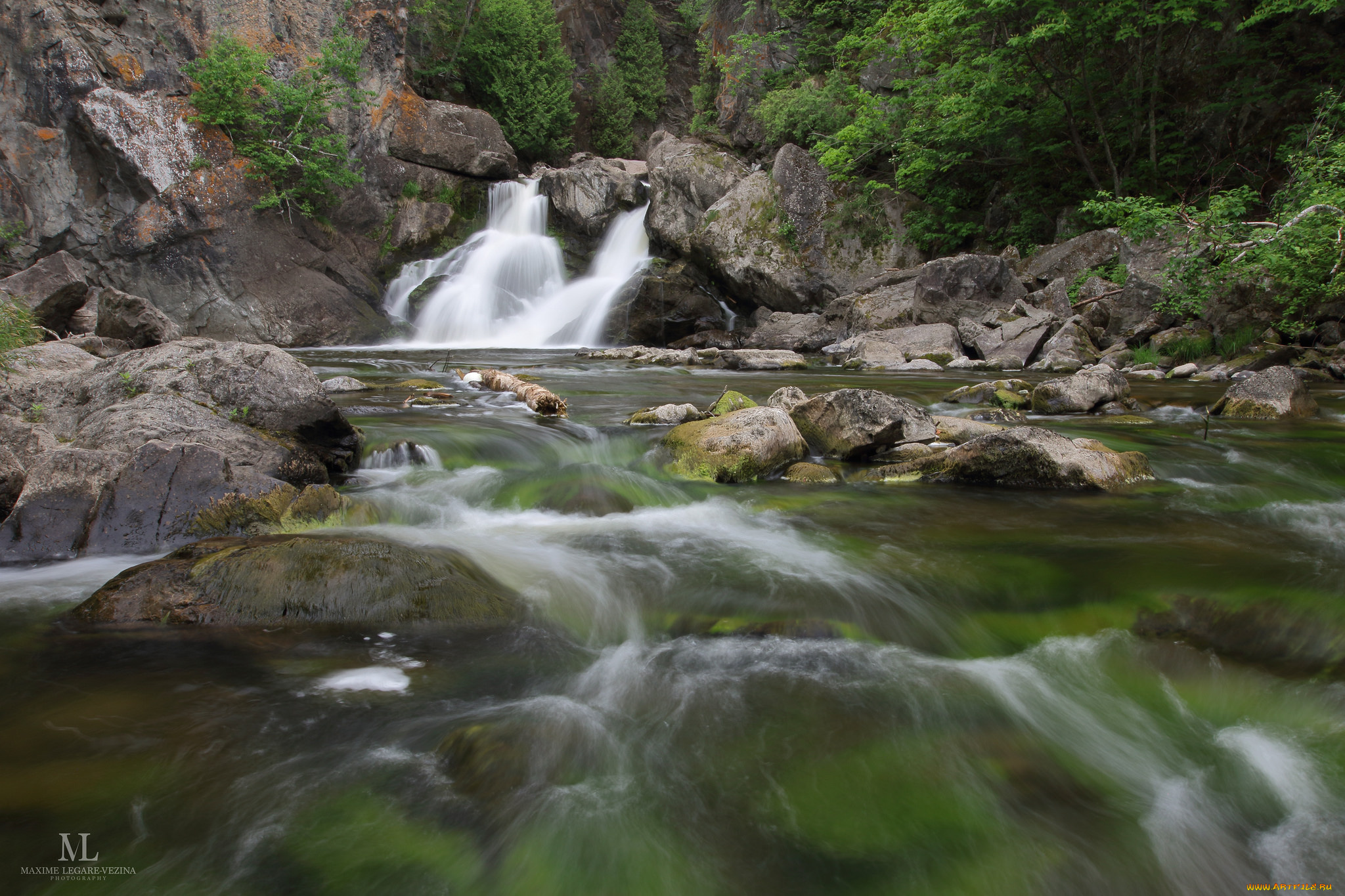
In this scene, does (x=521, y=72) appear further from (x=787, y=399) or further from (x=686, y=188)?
(x=787, y=399)

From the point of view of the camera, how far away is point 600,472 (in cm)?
558

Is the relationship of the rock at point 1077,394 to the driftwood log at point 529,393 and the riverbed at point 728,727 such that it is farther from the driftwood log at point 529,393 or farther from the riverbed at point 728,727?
the driftwood log at point 529,393

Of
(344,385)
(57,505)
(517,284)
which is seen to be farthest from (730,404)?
(517,284)

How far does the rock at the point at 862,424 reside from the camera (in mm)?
5891

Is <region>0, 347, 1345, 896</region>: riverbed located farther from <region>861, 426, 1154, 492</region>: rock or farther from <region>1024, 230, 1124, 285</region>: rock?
<region>1024, 230, 1124, 285</region>: rock

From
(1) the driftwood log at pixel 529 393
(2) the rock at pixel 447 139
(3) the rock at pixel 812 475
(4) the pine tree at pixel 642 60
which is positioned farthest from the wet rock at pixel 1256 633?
(4) the pine tree at pixel 642 60

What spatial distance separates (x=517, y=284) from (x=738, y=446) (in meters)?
A: 17.5

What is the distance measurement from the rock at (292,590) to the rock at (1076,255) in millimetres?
15002

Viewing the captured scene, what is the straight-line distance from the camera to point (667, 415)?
7.37m

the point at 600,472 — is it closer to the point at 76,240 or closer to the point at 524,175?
the point at 76,240

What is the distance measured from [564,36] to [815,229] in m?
23.7

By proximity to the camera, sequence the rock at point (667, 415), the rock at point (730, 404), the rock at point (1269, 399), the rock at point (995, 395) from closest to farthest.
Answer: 1. the rock at point (730, 404)
2. the rock at point (1269, 399)
3. the rock at point (667, 415)
4. the rock at point (995, 395)

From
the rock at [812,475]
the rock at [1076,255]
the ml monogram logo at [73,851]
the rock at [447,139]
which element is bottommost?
the ml monogram logo at [73,851]

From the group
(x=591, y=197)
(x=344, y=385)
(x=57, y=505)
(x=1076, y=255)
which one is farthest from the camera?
(x=591, y=197)
